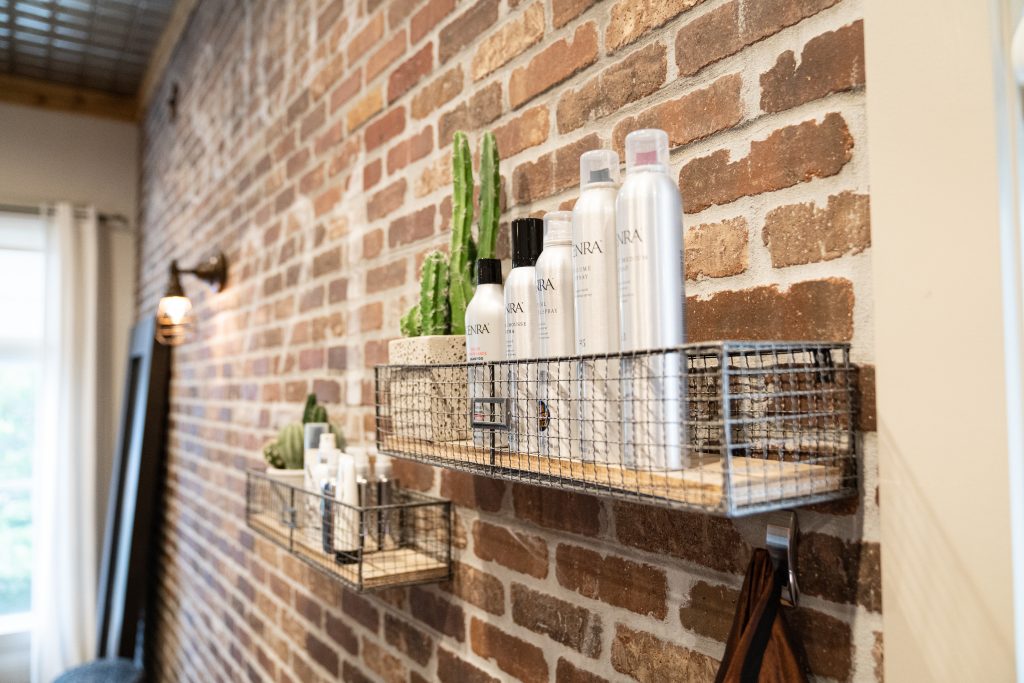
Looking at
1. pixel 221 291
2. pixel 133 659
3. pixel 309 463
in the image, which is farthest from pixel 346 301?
pixel 133 659

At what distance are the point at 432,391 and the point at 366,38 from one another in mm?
872

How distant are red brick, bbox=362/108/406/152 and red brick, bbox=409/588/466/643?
80 cm

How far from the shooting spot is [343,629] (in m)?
1.50

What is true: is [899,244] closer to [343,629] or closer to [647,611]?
[647,611]

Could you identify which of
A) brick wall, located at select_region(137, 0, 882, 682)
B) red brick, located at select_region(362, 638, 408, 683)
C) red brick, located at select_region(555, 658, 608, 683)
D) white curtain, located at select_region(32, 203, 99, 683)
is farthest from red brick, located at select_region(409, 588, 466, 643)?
white curtain, located at select_region(32, 203, 99, 683)

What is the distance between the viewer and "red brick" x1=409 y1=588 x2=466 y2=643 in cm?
116

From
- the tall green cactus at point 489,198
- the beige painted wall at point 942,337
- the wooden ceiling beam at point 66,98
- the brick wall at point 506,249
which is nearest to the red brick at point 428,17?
the brick wall at point 506,249

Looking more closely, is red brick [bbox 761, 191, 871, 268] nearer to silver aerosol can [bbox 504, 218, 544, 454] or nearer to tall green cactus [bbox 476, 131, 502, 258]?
silver aerosol can [bbox 504, 218, 544, 454]

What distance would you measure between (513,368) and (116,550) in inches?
124

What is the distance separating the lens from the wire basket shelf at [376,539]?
1134 mm

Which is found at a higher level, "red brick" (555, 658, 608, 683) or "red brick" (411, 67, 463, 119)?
"red brick" (411, 67, 463, 119)

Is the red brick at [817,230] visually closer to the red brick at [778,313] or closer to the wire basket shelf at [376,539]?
the red brick at [778,313]

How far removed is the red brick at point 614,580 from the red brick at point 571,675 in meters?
0.09

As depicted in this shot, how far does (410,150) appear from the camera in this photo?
134cm
